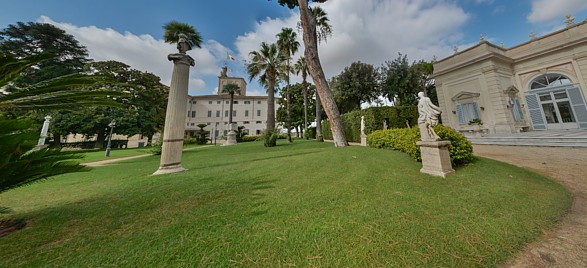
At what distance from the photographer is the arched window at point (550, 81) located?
12.6 meters

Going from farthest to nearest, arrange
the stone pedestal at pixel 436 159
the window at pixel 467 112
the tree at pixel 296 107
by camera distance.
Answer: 1. the tree at pixel 296 107
2. the window at pixel 467 112
3. the stone pedestal at pixel 436 159

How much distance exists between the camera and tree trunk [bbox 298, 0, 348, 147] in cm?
915

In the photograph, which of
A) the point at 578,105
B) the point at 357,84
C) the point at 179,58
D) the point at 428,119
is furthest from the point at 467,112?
the point at 179,58

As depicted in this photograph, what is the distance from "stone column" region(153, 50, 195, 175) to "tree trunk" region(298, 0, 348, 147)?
5885 mm

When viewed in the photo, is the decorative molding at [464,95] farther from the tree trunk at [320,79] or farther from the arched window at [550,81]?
the tree trunk at [320,79]

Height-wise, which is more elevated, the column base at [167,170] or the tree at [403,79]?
the tree at [403,79]

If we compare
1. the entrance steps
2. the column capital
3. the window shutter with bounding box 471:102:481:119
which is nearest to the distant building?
the window shutter with bounding box 471:102:481:119

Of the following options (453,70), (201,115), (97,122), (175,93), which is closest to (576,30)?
(453,70)

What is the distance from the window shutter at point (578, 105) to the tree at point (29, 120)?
23.4m

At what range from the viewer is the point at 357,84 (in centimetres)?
2002

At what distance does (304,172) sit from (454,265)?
9.75 ft

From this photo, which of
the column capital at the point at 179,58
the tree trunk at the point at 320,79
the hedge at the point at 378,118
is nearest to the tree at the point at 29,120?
the column capital at the point at 179,58

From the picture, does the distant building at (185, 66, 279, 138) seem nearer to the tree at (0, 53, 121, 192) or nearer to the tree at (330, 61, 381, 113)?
the tree at (330, 61, 381, 113)

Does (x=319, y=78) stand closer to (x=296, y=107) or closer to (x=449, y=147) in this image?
(x=449, y=147)
